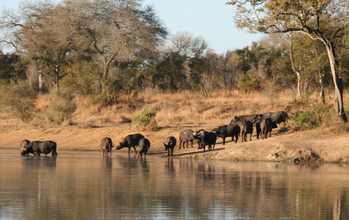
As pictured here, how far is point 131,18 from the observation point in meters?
50.5

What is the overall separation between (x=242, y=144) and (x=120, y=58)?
26.3 meters

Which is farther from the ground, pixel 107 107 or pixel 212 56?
pixel 212 56

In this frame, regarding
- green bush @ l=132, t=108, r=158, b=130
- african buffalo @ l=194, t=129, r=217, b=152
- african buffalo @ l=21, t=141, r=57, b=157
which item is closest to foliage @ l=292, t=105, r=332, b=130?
african buffalo @ l=194, t=129, r=217, b=152

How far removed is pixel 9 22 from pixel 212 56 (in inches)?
870

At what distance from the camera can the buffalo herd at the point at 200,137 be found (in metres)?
26.8

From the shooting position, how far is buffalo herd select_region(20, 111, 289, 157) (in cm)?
2675

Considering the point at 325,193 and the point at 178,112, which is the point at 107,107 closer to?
the point at 178,112

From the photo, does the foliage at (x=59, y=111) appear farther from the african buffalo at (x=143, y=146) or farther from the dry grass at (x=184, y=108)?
the african buffalo at (x=143, y=146)

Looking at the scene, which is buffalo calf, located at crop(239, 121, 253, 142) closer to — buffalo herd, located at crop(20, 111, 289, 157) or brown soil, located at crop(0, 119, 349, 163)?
buffalo herd, located at crop(20, 111, 289, 157)

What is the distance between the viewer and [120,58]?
5066 centimetres

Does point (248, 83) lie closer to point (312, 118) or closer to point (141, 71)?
point (141, 71)

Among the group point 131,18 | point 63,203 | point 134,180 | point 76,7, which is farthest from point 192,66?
point 63,203

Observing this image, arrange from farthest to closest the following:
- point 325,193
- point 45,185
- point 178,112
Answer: point 178,112 → point 45,185 → point 325,193

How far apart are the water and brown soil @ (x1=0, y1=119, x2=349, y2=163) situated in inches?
61.9
